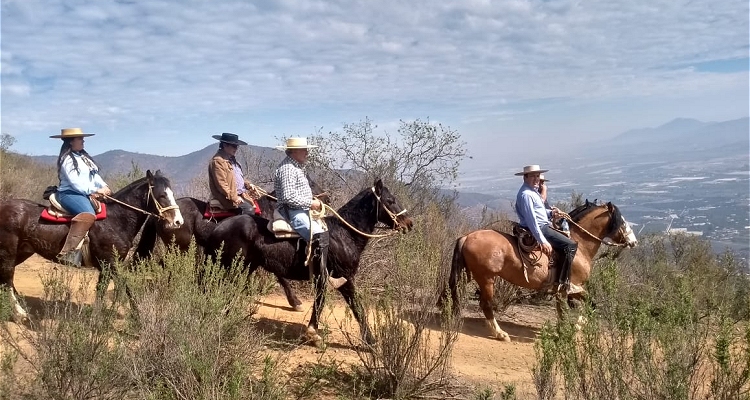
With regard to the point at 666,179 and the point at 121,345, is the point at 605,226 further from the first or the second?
the point at 666,179

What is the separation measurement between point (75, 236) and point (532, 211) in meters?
5.88

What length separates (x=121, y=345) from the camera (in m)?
3.81

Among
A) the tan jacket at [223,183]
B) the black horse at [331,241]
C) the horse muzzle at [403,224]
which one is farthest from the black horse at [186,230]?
the horse muzzle at [403,224]

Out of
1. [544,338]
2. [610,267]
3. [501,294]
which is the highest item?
[610,267]

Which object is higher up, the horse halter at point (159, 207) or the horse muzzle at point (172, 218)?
the horse halter at point (159, 207)

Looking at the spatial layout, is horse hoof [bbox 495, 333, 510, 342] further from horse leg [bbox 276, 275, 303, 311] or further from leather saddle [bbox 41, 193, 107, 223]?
leather saddle [bbox 41, 193, 107, 223]

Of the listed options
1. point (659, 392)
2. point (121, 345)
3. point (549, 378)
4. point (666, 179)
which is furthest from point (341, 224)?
point (666, 179)

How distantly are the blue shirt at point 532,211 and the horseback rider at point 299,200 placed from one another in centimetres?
285

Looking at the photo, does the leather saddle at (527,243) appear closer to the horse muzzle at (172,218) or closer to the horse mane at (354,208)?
the horse mane at (354,208)

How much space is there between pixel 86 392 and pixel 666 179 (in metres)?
93.9

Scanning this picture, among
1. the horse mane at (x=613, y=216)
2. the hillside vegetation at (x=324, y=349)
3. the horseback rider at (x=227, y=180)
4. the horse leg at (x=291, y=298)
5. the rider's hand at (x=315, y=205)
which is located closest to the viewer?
the hillside vegetation at (x=324, y=349)

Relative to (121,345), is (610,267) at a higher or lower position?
higher

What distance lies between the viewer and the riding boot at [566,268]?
7.01m

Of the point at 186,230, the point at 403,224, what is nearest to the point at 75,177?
the point at 186,230
